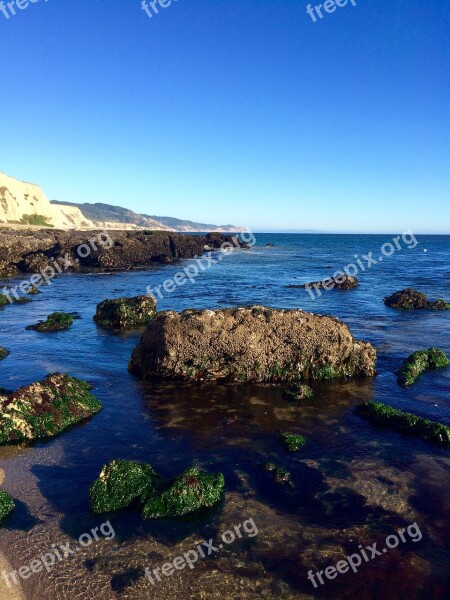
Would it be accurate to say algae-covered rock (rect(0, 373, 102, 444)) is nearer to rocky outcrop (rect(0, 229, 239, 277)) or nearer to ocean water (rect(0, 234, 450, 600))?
ocean water (rect(0, 234, 450, 600))

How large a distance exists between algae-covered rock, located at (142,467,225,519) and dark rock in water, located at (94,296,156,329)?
16623mm

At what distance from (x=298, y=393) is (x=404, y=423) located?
3.59m

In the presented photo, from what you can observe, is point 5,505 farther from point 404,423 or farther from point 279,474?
point 404,423

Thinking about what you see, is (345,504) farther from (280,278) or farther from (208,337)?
(280,278)

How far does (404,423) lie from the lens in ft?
40.9

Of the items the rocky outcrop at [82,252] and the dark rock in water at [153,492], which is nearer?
the dark rock in water at [153,492]

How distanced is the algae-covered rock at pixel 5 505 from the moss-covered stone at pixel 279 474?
571cm

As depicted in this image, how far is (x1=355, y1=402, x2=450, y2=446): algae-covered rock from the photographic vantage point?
11773 mm

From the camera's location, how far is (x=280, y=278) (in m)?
53.7

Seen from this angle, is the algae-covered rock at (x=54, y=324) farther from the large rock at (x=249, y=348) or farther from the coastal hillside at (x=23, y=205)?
the coastal hillside at (x=23, y=205)

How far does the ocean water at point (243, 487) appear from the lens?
23.7 feet

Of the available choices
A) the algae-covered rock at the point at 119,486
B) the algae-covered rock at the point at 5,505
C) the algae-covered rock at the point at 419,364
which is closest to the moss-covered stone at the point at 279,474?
the algae-covered rock at the point at 119,486

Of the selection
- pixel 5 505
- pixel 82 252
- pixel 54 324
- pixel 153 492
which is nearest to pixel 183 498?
pixel 153 492

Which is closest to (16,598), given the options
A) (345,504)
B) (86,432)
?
(86,432)
